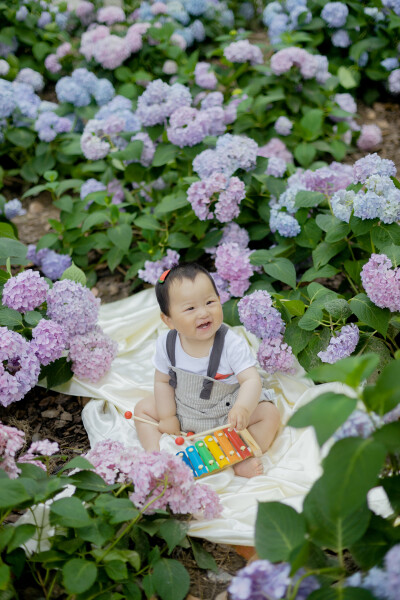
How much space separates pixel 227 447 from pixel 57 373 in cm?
83

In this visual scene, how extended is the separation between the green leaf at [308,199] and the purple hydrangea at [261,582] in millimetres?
1723

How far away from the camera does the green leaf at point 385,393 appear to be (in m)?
1.44

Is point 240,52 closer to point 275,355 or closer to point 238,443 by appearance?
point 275,355

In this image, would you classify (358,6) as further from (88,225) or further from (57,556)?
(57,556)

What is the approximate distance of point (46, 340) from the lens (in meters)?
2.45

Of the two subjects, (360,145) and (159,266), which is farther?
(360,145)

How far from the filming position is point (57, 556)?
1753mm

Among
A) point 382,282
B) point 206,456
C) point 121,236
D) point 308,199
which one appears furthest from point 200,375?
point 121,236

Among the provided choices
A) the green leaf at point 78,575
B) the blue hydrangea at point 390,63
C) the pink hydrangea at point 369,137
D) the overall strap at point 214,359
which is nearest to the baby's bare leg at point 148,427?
the overall strap at point 214,359

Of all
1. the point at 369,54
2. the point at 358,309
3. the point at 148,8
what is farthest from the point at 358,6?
the point at 358,309

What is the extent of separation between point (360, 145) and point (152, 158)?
1.51 metres

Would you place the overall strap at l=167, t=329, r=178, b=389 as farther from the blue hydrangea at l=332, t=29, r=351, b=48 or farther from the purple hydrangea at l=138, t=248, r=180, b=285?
the blue hydrangea at l=332, t=29, r=351, b=48

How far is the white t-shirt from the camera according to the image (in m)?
2.38

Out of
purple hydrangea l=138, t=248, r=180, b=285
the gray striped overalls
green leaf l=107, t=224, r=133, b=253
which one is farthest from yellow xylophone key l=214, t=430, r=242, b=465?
green leaf l=107, t=224, r=133, b=253
